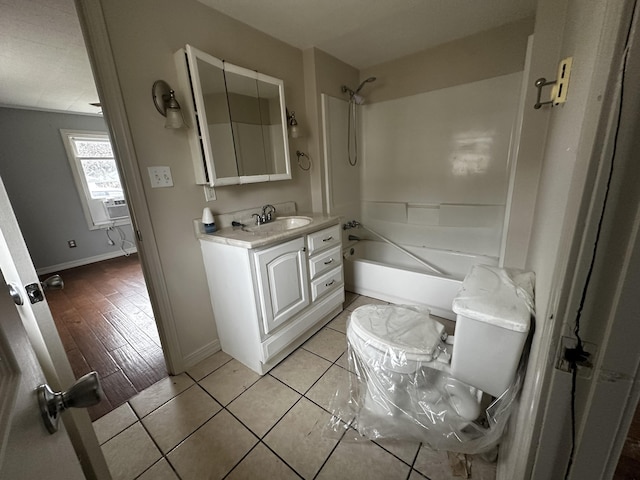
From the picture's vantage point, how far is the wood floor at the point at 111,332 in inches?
61.0

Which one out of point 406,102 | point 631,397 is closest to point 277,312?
point 631,397

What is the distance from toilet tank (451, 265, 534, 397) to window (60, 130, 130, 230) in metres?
4.39

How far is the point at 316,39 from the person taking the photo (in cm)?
190

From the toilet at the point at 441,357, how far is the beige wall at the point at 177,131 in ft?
3.44

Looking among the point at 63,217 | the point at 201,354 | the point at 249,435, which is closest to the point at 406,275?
the point at 249,435

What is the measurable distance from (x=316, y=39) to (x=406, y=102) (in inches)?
40.3

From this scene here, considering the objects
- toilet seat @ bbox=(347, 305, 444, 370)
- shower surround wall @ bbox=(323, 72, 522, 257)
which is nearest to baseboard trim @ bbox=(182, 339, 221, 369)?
toilet seat @ bbox=(347, 305, 444, 370)

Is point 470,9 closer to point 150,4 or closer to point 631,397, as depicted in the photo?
point 150,4

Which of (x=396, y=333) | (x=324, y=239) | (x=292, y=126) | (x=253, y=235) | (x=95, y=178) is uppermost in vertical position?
(x=292, y=126)

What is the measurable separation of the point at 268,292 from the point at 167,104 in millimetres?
1146

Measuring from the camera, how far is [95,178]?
150 inches

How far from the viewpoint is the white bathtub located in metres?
1.92

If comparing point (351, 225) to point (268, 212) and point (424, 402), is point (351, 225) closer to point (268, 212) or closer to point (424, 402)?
point (268, 212)

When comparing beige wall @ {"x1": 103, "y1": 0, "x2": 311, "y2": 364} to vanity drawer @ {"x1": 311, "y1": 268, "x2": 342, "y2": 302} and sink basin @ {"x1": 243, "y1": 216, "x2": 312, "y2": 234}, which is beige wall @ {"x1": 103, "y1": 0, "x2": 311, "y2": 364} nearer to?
sink basin @ {"x1": 243, "y1": 216, "x2": 312, "y2": 234}
